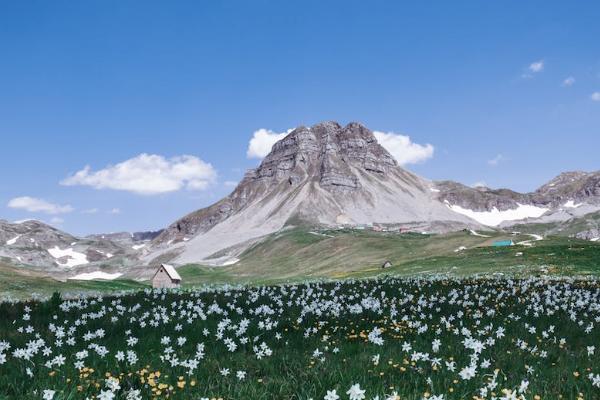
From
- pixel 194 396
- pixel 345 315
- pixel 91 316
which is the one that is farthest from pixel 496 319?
pixel 91 316

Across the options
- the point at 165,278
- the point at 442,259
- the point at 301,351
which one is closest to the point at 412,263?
the point at 442,259

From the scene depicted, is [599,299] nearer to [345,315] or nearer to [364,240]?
[345,315]

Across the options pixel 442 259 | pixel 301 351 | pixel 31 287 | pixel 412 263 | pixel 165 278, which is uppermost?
pixel 31 287

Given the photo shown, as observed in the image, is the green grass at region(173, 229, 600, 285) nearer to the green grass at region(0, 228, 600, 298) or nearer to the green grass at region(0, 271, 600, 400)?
the green grass at region(0, 228, 600, 298)

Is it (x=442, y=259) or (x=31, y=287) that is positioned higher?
(x=31, y=287)

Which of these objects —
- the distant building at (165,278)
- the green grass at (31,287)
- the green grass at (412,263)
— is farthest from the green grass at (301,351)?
the distant building at (165,278)

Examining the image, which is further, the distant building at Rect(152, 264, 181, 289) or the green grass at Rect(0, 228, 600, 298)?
the distant building at Rect(152, 264, 181, 289)

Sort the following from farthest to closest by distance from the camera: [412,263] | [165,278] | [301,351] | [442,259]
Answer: [165,278] < [412,263] < [442,259] < [301,351]

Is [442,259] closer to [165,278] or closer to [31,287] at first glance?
[165,278]

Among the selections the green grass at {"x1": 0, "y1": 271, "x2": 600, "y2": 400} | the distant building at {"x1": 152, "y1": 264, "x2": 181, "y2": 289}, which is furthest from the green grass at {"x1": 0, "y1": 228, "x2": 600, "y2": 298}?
the green grass at {"x1": 0, "y1": 271, "x2": 600, "y2": 400}

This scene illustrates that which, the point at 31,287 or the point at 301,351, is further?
the point at 31,287

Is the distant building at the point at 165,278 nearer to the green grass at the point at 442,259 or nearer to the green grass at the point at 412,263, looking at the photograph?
the green grass at the point at 412,263

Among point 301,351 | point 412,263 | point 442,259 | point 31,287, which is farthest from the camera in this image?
point 412,263

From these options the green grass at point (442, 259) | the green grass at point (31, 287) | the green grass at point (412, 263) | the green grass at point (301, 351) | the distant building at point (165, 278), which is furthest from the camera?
the distant building at point (165, 278)
